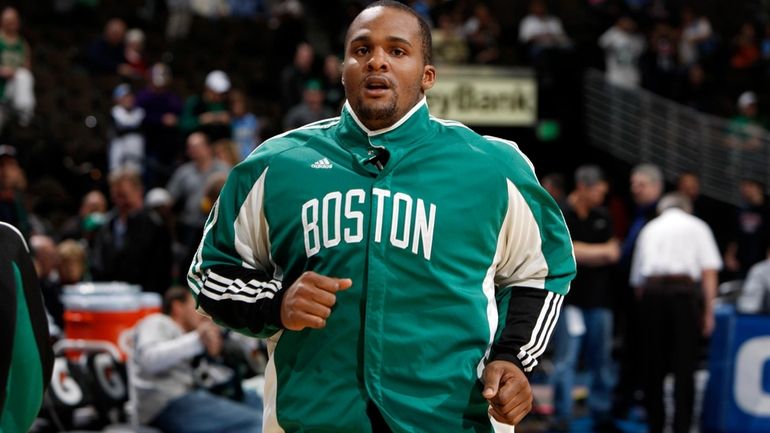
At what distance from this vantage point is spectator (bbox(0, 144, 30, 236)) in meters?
10.5

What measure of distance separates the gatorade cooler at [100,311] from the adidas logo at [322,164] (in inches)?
243

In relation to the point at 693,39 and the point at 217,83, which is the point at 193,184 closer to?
the point at 217,83

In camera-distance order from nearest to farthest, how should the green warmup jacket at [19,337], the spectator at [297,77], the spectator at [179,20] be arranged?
Result: the green warmup jacket at [19,337] < the spectator at [297,77] < the spectator at [179,20]

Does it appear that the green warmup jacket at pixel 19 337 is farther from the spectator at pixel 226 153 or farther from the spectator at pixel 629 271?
the spectator at pixel 226 153

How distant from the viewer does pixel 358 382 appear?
3.52 meters

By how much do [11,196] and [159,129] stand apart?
15.1 feet

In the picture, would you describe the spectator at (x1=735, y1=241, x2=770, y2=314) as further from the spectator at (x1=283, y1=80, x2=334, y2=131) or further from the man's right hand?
the man's right hand

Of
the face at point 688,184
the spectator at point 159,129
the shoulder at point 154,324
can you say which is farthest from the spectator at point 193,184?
the face at point 688,184

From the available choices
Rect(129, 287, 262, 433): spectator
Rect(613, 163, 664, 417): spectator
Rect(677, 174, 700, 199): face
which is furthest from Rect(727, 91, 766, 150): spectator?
Rect(129, 287, 262, 433): spectator

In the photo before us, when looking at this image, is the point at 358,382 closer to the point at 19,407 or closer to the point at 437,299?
the point at 437,299

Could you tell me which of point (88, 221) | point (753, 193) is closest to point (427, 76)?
point (88, 221)

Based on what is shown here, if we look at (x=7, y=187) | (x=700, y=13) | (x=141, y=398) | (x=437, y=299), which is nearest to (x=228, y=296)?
(x=437, y=299)

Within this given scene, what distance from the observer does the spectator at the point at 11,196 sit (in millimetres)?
10469

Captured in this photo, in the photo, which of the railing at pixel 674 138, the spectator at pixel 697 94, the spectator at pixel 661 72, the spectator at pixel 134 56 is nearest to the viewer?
the spectator at pixel 134 56
